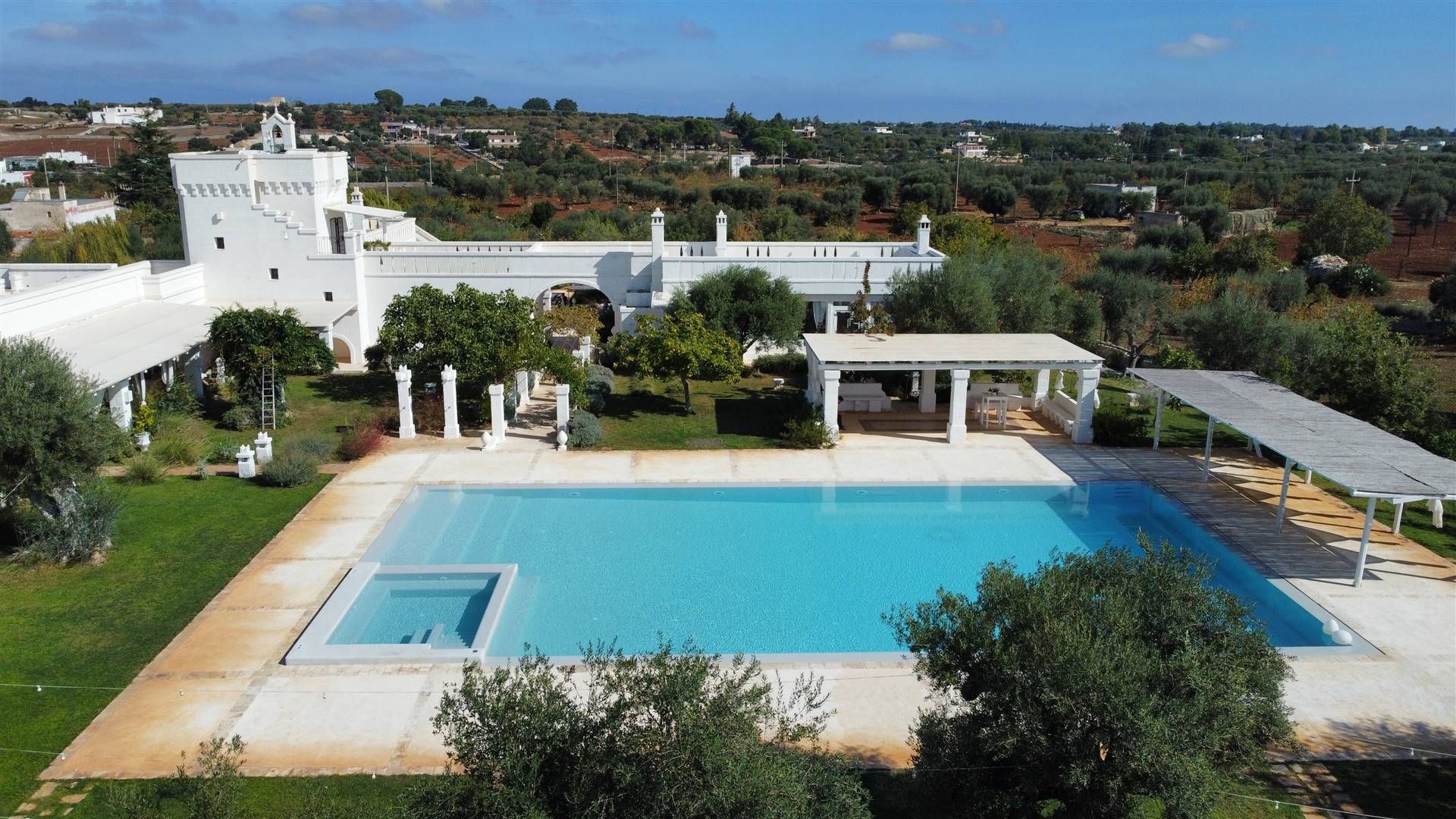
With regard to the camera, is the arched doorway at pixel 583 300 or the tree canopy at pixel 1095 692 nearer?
the tree canopy at pixel 1095 692

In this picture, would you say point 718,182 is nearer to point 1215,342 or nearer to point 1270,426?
point 1215,342

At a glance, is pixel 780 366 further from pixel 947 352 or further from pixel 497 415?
pixel 497 415

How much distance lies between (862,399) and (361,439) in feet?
37.8

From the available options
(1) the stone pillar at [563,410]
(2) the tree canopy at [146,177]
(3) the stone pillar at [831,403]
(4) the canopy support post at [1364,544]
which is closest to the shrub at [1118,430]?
(3) the stone pillar at [831,403]

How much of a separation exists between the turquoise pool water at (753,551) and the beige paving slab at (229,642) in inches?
32.5

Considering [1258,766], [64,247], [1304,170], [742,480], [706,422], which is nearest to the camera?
[1258,766]

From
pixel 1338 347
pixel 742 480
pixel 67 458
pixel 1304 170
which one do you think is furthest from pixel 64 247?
pixel 1304 170

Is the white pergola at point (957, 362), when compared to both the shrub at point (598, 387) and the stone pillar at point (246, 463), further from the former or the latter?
the stone pillar at point (246, 463)

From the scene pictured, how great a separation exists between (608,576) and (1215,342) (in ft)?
55.4

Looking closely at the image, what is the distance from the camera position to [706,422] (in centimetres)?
2400

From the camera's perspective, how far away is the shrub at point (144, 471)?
1911 cm

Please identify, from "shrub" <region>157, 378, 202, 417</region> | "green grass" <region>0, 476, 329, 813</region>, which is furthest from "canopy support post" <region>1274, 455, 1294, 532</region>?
"shrub" <region>157, 378, 202, 417</region>

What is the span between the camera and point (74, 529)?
15.6m

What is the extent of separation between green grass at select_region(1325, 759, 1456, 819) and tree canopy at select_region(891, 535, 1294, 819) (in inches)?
97.8
